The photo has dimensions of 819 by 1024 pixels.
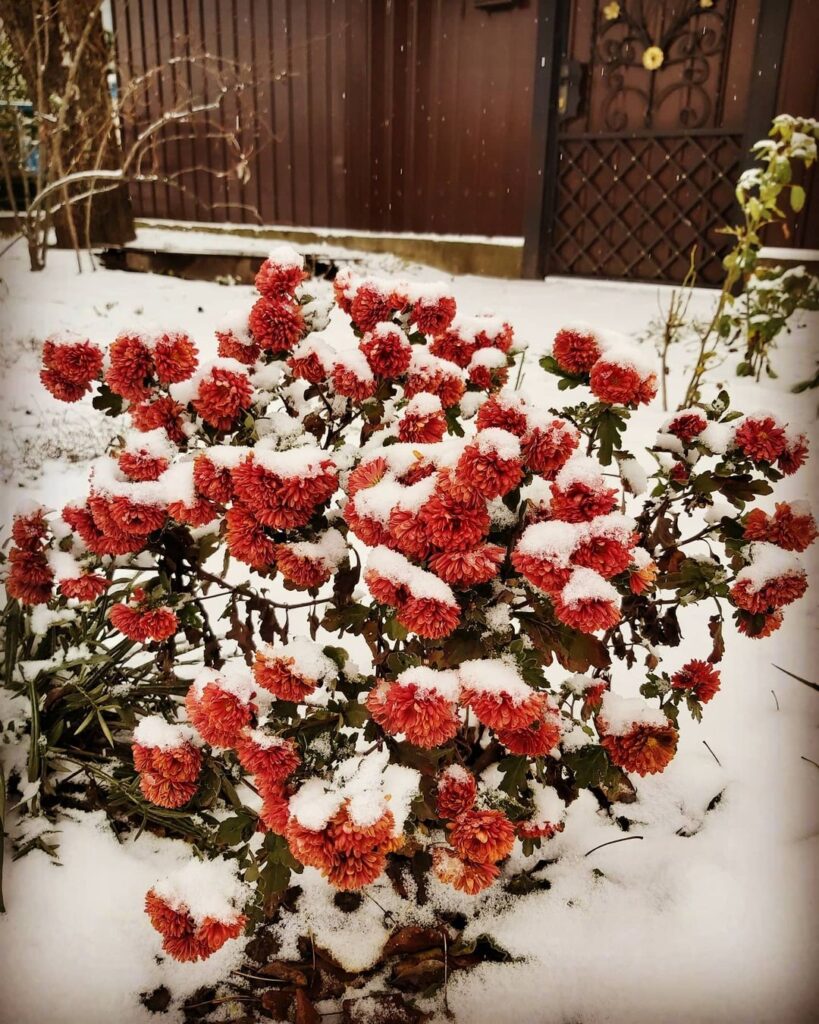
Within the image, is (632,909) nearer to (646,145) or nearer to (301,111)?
(646,145)

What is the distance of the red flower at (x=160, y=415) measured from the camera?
129 centimetres

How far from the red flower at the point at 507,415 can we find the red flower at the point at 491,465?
0.09 metres

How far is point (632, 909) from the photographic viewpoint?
132 centimetres

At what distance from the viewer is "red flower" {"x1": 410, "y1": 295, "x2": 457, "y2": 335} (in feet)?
4.31

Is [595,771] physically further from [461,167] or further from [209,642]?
[461,167]

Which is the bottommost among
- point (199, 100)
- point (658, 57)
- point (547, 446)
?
point (547, 446)

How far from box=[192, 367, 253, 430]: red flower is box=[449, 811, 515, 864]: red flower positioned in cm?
77

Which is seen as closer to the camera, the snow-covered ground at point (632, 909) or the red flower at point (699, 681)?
the snow-covered ground at point (632, 909)

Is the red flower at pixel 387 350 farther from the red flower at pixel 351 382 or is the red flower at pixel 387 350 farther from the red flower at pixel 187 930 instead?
the red flower at pixel 187 930

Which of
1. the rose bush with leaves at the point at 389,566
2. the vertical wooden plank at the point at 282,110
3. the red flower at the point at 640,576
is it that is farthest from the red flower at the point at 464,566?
the vertical wooden plank at the point at 282,110

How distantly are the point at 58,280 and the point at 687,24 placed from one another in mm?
4615

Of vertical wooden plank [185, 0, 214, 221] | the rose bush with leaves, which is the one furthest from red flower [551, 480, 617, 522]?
vertical wooden plank [185, 0, 214, 221]

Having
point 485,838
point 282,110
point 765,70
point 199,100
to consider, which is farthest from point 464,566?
point 199,100

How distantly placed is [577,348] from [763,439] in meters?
0.33
